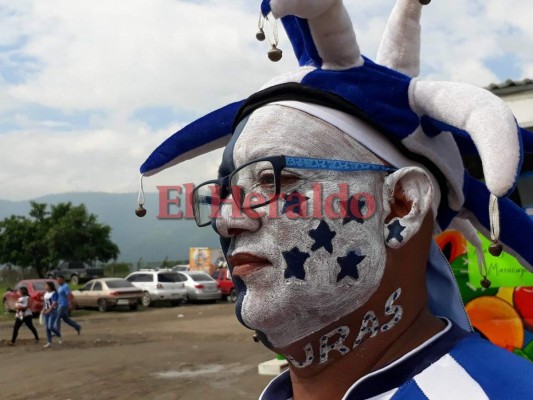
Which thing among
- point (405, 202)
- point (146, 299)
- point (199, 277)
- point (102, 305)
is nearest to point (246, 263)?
point (405, 202)

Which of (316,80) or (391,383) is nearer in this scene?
(391,383)

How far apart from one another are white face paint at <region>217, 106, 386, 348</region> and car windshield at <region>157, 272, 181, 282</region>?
21464 mm

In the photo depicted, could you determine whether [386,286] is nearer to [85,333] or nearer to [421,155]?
[421,155]

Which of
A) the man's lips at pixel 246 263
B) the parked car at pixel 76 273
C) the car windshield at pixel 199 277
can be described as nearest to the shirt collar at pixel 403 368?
the man's lips at pixel 246 263

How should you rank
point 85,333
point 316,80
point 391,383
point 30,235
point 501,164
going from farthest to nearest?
point 30,235 < point 85,333 < point 316,80 < point 391,383 < point 501,164

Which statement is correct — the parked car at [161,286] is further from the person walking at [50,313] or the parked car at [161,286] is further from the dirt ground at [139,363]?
the person walking at [50,313]

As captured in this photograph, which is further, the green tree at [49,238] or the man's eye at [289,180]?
the green tree at [49,238]

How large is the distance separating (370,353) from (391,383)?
11cm

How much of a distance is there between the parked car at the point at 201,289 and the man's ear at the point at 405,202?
70.2 feet

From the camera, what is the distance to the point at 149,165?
86.6 inches

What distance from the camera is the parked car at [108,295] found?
21.3 m

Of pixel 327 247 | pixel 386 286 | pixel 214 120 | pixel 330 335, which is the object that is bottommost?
pixel 330 335

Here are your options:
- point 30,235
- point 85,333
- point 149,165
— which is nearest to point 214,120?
point 149,165

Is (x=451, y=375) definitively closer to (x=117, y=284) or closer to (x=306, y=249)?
(x=306, y=249)
